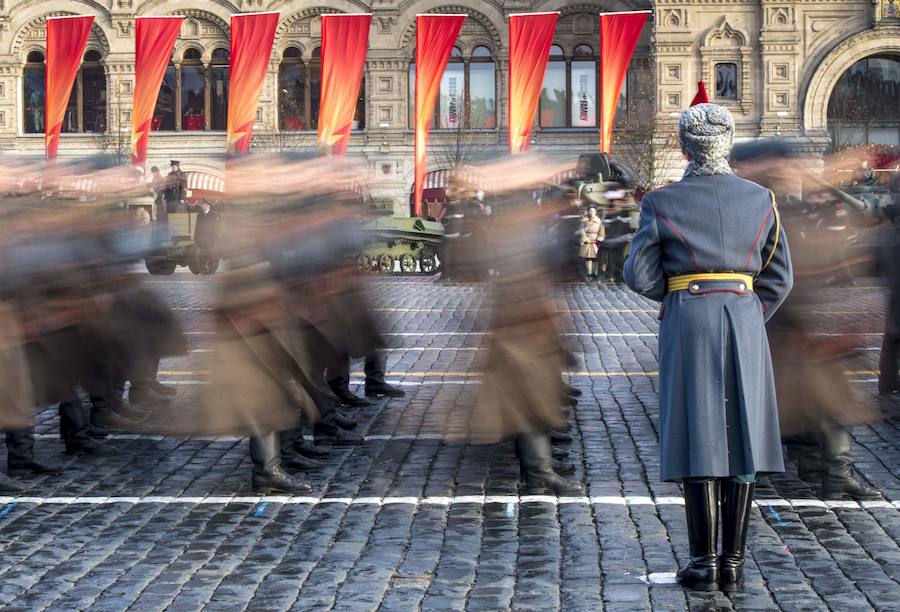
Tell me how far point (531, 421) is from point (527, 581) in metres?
1.94

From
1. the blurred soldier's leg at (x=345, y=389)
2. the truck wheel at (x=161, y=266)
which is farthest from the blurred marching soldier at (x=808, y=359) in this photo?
the truck wheel at (x=161, y=266)

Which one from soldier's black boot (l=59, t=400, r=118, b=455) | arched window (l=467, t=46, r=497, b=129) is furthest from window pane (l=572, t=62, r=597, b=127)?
soldier's black boot (l=59, t=400, r=118, b=455)

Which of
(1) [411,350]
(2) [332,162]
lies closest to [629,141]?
(1) [411,350]

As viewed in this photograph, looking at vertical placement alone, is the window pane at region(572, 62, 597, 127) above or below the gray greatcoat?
above

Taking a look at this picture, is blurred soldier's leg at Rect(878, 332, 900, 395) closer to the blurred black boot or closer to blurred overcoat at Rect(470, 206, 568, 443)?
blurred overcoat at Rect(470, 206, 568, 443)

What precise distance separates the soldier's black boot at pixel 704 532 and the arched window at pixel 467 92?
3990 cm

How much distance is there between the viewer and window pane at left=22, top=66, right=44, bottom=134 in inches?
1822

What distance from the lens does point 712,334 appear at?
520 centimetres

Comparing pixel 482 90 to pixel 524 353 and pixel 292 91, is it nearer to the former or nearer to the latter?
pixel 292 91

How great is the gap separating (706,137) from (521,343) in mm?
2434

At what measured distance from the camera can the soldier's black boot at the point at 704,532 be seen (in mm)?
5254

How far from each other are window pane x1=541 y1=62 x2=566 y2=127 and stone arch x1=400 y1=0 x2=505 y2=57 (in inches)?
90.4

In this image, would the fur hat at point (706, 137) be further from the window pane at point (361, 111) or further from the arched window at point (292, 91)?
the arched window at point (292, 91)

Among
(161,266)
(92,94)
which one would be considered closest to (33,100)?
(92,94)
